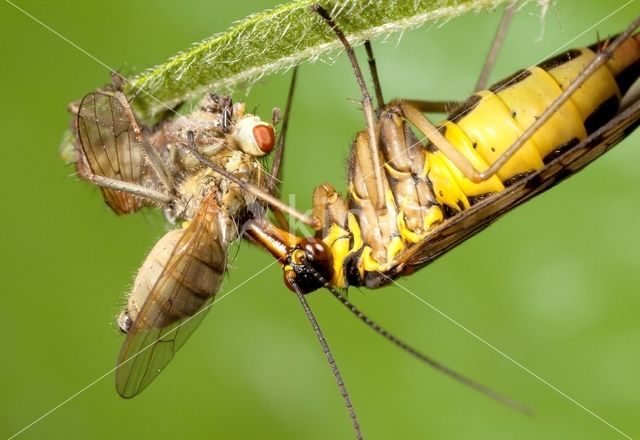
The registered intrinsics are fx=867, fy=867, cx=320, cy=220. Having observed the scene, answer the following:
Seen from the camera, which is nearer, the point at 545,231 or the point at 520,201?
the point at 520,201

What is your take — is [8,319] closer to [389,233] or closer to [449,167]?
[389,233]

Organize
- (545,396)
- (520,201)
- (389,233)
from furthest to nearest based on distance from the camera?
1. (545,396)
2. (389,233)
3. (520,201)

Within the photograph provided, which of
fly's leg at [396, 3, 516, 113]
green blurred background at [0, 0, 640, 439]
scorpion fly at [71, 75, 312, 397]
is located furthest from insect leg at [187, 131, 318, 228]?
fly's leg at [396, 3, 516, 113]

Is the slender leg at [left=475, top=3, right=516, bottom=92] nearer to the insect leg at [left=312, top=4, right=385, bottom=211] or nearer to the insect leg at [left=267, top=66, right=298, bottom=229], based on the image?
the insect leg at [left=312, top=4, right=385, bottom=211]

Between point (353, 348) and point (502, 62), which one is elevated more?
point (502, 62)

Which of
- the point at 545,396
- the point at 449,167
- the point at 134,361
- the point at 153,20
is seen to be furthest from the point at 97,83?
the point at 545,396

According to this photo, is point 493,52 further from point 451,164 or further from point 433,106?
point 451,164

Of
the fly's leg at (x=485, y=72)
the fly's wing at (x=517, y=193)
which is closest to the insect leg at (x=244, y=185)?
the fly's wing at (x=517, y=193)
